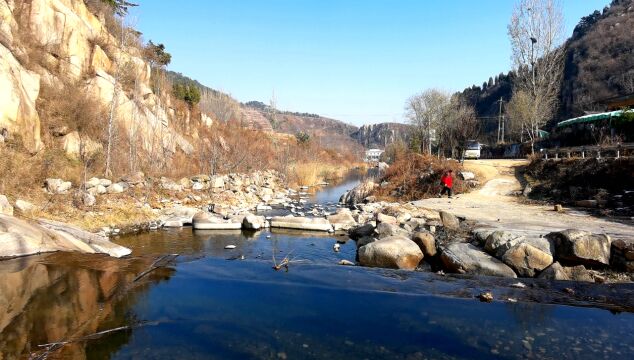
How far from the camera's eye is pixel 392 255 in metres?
10.3

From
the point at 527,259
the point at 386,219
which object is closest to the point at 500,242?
the point at 527,259

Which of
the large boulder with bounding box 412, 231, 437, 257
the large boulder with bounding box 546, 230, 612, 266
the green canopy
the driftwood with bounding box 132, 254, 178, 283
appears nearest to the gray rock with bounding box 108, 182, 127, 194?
the driftwood with bounding box 132, 254, 178, 283

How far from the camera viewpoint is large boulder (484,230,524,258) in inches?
387

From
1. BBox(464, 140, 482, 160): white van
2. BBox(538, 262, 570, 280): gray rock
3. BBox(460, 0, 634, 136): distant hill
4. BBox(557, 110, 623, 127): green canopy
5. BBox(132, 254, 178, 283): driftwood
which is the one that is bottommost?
BBox(538, 262, 570, 280): gray rock

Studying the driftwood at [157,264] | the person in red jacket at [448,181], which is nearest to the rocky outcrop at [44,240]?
the driftwood at [157,264]

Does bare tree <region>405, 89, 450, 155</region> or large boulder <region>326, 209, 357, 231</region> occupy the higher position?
bare tree <region>405, 89, 450, 155</region>

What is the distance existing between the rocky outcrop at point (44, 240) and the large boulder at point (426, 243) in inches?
318

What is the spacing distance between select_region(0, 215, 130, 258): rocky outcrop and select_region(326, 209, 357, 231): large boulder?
305 inches

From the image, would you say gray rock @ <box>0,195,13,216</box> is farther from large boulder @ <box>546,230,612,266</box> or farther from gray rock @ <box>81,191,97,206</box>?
large boulder @ <box>546,230,612,266</box>

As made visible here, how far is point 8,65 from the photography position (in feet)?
61.1

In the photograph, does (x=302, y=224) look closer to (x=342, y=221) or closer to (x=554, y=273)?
(x=342, y=221)

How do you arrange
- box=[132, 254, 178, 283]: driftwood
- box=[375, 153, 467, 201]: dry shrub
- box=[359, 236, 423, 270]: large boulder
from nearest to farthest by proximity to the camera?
box=[132, 254, 178, 283]: driftwood → box=[359, 236, 423, 270]: large boulder → box=[375, 153, 467, 201]: dry shrub

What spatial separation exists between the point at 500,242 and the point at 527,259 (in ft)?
2.61

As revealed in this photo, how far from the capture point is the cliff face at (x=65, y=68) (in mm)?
18766
